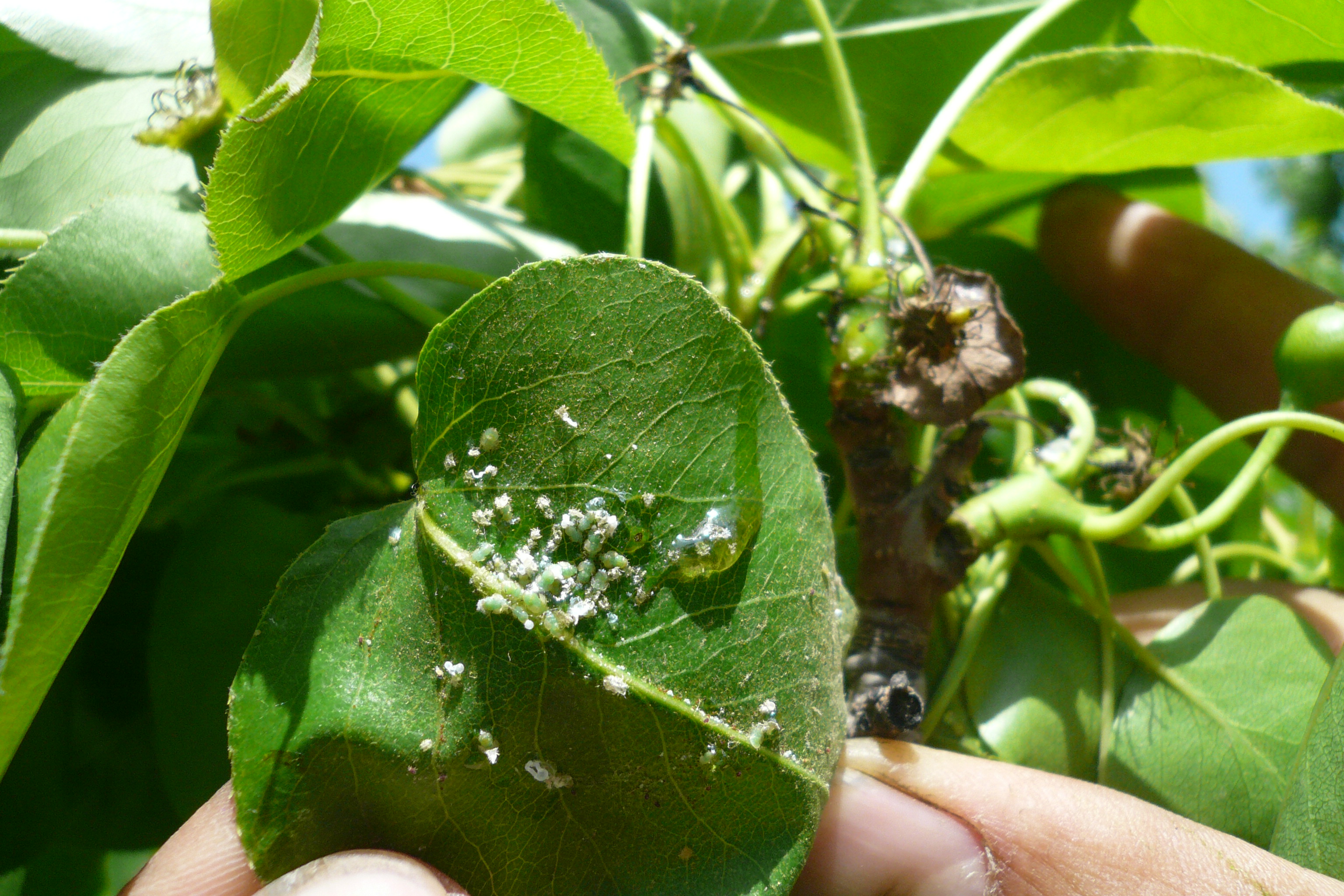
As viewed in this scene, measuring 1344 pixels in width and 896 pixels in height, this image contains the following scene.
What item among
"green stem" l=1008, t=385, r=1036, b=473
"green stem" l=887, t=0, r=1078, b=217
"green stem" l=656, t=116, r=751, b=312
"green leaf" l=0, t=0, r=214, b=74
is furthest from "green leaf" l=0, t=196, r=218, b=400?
"green stem" l=1008, t=385, r=1036, b=473

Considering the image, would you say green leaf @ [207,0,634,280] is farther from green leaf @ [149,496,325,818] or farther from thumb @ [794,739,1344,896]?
thumb @ [794,739,1344,896]

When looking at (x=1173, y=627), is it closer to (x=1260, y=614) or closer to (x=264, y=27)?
(x=1260, y=614)

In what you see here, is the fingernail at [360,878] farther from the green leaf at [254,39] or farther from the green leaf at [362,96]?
the green leaf at [254,39]

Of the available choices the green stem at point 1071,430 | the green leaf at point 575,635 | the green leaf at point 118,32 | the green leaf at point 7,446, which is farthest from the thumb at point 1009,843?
the green leaf at point 118,32

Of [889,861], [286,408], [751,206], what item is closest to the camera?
[889,861]

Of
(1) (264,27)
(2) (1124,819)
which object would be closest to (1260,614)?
(2) (1124,819)

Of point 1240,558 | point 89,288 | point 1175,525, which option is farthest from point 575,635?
point 1240,558

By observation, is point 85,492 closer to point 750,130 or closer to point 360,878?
point 360,878
